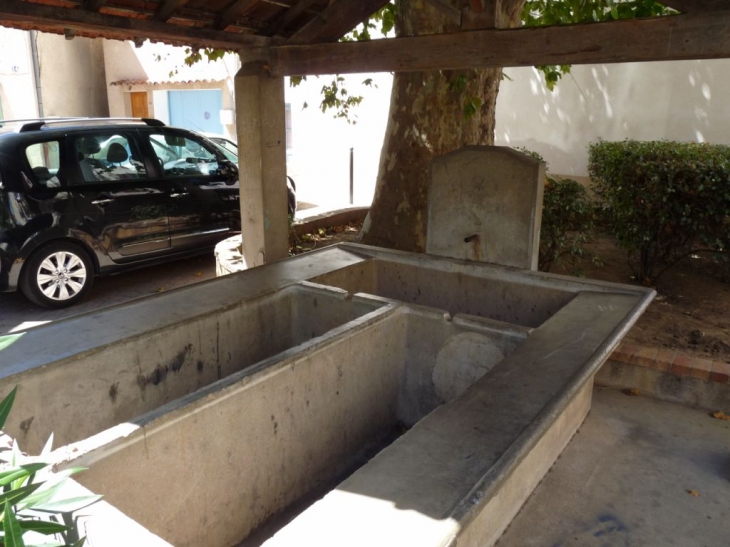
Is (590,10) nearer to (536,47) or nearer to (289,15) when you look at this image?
(536,47)

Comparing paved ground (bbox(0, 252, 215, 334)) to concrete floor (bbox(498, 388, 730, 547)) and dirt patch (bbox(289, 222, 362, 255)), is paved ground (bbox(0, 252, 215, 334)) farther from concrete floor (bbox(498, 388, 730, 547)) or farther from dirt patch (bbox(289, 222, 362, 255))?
concrete floor (bbox(498, 388, 730, 547))

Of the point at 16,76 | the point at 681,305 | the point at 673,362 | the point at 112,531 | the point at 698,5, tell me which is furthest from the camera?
the point at 16,76

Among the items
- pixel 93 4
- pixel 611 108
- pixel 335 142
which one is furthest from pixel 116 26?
pixel 335 142

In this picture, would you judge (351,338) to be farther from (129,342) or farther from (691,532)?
(691,532)

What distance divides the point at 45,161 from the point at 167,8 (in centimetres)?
279

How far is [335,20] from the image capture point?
4.95 m

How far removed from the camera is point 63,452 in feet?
7.56

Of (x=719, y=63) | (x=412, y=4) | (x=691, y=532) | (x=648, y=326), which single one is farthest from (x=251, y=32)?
(x=719, y=63)

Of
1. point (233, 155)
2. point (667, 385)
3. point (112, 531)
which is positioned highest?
point (233, 155)

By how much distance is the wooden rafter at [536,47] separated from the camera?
3400 mm

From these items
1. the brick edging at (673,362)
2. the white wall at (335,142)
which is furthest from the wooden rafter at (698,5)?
the white wall at (335,142)

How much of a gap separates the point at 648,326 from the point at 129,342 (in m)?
4.35

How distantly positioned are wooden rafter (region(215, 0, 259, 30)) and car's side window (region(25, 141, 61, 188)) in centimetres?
264

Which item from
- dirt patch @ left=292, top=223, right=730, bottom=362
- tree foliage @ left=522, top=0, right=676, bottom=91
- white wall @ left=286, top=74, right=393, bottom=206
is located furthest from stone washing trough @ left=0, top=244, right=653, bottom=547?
white wall @ left=286, top=74, right=393, bottom=206
